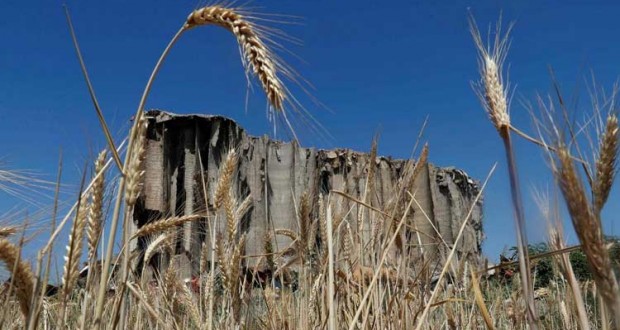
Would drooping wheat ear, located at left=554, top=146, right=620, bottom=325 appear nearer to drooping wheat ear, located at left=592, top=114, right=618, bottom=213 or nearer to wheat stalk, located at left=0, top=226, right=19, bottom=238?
drooping wheat ear, located at left=592, top=114, right=618, bottom=213

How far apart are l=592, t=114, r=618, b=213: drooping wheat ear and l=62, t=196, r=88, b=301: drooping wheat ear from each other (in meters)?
0.72

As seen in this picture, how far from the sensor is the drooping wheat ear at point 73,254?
2.88 ft

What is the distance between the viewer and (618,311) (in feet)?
2.15

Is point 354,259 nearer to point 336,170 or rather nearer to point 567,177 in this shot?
point 567,177

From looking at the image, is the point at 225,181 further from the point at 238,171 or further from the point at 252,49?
the point at 238,171

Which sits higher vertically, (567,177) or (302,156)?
(302,156)

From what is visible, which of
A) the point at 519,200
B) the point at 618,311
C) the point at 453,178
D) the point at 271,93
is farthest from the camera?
the point at 453,178

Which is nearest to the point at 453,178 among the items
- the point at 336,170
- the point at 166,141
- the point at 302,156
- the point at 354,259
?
the point at 336,170

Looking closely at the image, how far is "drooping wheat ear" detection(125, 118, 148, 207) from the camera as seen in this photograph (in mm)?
913

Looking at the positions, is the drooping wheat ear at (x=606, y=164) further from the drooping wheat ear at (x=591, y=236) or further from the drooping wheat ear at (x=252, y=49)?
the drooping wheat ear at (x=252, y=49)

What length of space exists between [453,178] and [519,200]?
11.5 metres

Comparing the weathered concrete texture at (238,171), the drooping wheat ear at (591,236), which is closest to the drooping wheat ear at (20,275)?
the drooping wheat ear at (591,236)

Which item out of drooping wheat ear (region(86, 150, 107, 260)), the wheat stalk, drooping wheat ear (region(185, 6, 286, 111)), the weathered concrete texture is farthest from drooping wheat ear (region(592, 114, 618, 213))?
the weathered concrete texture

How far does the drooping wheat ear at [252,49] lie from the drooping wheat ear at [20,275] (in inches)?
18.5
